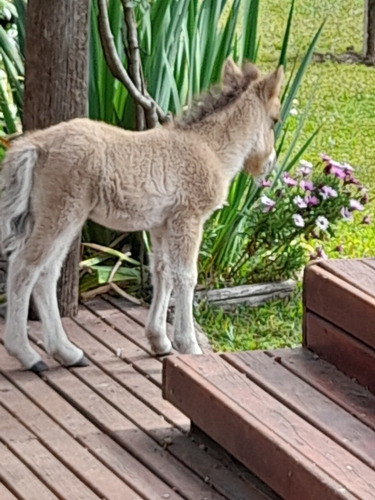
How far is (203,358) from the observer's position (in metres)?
5.60

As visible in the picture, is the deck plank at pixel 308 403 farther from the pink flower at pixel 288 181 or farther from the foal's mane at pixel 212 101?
the pink flower at pixel 288 181

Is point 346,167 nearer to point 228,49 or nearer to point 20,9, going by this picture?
point 228,49

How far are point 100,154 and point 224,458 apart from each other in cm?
145

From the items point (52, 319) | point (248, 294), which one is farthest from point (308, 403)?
point (248, 294)

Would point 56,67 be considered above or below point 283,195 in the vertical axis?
above

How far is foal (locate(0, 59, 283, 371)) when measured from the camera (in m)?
5.79

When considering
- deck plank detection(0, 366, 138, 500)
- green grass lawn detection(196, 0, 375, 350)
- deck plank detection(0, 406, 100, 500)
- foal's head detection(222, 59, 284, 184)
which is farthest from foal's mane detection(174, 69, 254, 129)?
deck plank detection(0, 406, 100, 500)

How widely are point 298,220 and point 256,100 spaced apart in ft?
3.65

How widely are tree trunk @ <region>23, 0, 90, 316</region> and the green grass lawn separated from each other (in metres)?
1.06

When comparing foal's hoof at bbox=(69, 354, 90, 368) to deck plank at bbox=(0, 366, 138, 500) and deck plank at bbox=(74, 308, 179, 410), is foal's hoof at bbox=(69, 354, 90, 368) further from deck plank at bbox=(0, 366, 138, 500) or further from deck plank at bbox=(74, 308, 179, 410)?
deck plank at bbox=(0, 366, 138, 500)

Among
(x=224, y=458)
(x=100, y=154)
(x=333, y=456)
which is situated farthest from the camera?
(x=100, y=154)

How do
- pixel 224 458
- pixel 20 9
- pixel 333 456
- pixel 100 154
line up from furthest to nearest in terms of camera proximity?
pixel 20 9
pixel 100 154
pixel 224 458
pixel 333 456

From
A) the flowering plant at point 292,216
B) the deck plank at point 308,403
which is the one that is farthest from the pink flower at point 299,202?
the deck plank at point 308,403

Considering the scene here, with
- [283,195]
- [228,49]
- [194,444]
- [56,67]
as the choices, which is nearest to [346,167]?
[283,195]
